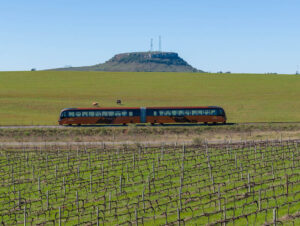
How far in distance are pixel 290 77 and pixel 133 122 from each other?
287 feet

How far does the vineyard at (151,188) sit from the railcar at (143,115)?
897 inches

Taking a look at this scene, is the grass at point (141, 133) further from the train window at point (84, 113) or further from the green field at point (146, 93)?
the green field at point (146, 93)

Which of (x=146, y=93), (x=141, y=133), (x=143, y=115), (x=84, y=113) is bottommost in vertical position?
(x=141, y=133)

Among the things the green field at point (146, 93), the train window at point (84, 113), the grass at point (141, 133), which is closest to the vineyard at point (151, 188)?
the grass at point (141, 133)

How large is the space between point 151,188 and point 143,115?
42.4m

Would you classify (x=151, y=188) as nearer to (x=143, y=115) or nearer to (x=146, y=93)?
(x=143, y=115)

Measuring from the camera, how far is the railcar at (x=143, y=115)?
7625 cm

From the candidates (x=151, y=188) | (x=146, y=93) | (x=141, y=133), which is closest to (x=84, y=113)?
(x=141, y=133)

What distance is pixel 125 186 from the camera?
114 ft

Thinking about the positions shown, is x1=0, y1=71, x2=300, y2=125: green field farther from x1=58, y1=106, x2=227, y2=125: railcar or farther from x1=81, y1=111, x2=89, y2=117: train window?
x1=81, y1=111, x2=89, y2=117: train window

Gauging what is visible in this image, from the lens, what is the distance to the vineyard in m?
25.5

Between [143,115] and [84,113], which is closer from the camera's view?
[143,115]

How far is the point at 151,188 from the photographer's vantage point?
112 ft

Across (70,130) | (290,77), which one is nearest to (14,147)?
(70,130)
